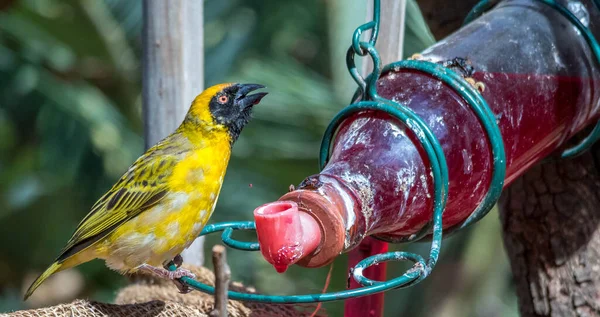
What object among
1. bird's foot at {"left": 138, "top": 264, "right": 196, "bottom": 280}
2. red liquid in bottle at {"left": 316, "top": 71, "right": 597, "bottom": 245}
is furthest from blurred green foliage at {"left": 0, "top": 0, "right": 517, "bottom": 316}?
red liquid in bottle at {"left": 316, "top": 71, "right": 597, "bottom": 245}

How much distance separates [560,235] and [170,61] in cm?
133

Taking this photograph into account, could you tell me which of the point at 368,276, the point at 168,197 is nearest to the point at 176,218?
the point at 168,197

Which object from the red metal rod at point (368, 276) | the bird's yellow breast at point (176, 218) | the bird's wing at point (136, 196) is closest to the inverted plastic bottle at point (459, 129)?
the red metal rod at point (368, 276)

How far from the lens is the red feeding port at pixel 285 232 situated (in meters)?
1.47

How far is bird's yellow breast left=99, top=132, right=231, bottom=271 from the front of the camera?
2.45 meters

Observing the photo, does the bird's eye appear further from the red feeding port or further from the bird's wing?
the red feeding port

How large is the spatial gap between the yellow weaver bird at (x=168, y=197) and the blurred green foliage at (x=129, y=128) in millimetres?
2350

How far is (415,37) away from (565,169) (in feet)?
7.89

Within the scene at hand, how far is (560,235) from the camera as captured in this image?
2.60 metres

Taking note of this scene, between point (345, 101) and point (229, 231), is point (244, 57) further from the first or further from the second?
point (229, 231)

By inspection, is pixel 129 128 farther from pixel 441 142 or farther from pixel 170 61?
pixel 441 142

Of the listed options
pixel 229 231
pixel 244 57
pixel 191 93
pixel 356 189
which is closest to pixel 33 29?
pixel 244 57

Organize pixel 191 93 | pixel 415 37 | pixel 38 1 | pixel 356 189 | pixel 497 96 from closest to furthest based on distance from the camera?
pixel 356 189, pixel 497 96, pixel 191 93, pixel 415 37, pixel 38 1

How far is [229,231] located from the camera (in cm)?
214
